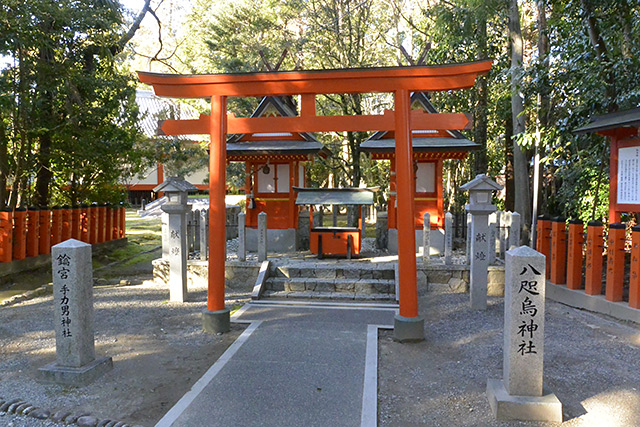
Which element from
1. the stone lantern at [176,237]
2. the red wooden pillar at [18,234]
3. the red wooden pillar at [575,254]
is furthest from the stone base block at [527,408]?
the red wooden pillar at [18,234]

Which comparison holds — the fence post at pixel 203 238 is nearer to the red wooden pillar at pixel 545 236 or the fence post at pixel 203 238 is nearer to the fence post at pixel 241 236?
the fence post at pixel 241 236

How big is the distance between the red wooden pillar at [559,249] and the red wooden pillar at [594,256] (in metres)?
1.03

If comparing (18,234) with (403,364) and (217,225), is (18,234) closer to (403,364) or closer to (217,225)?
(217,225)

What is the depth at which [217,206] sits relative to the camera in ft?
22.7

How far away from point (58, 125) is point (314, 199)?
304 inches

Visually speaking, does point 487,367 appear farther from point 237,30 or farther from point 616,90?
point 237,30

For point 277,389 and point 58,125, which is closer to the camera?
point 277,389

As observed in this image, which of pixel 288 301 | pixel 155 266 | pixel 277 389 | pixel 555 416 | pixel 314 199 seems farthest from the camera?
pixel 314 199

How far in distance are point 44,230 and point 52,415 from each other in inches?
394

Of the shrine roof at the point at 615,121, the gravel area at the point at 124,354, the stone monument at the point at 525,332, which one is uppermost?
the shrine roof at the point at 615,121

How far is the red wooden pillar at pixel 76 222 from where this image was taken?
1428 cm

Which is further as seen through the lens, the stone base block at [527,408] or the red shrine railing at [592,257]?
the red shrine railing at [592,257]

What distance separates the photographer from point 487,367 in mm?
5570

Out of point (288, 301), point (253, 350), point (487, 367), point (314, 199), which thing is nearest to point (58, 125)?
point (314, 199)
